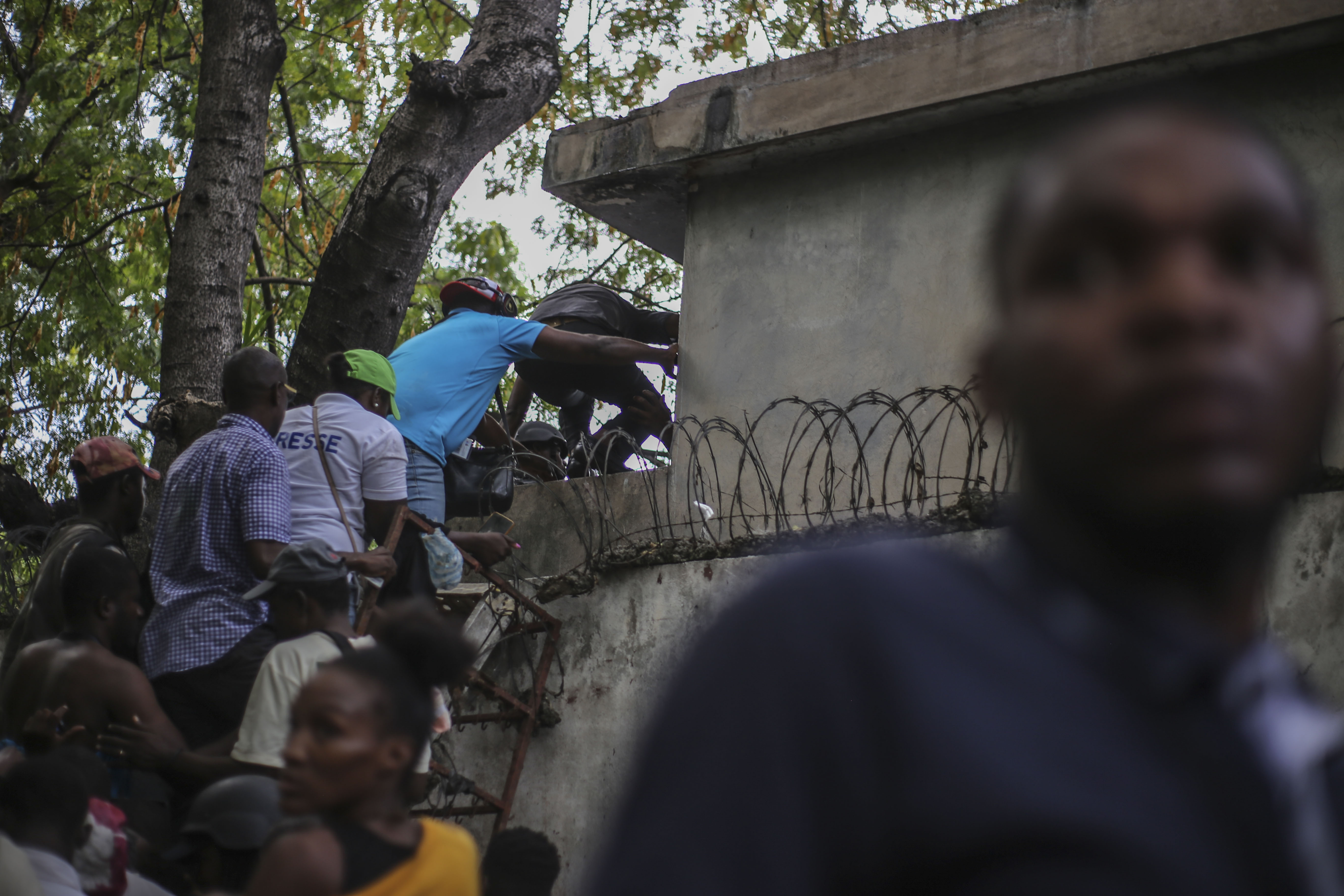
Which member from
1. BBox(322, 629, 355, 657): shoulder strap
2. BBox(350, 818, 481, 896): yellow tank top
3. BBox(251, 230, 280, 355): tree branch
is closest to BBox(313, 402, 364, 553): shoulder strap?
BBox(322, 629, 355, 657): shoulder strap

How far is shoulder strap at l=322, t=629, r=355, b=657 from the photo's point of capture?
372cm

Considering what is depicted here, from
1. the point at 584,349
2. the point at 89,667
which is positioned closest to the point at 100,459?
the point at 89,667

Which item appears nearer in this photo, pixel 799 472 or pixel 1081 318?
pixel 1081 318

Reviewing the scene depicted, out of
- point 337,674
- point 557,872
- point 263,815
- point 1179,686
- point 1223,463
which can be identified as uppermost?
point 1223,463

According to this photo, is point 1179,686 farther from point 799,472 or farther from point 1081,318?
point 799,472

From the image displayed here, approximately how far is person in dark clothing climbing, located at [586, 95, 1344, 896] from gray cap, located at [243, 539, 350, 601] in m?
3.33

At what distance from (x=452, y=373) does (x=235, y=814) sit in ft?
9.52

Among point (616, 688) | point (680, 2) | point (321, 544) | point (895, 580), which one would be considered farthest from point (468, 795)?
point (680, 2)

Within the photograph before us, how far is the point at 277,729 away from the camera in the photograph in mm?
3625

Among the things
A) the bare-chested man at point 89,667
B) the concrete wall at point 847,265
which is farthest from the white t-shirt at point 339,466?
the concrete wall at point 847,265

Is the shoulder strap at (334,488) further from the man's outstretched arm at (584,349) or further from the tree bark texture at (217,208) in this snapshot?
the man's outstretched arm at (584,349)

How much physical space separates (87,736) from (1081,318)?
375cm

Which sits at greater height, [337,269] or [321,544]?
[337,269]

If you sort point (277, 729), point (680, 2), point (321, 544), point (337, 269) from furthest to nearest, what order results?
point (680, 2), point (337, 269), point (321, 544), point (277, 729)
